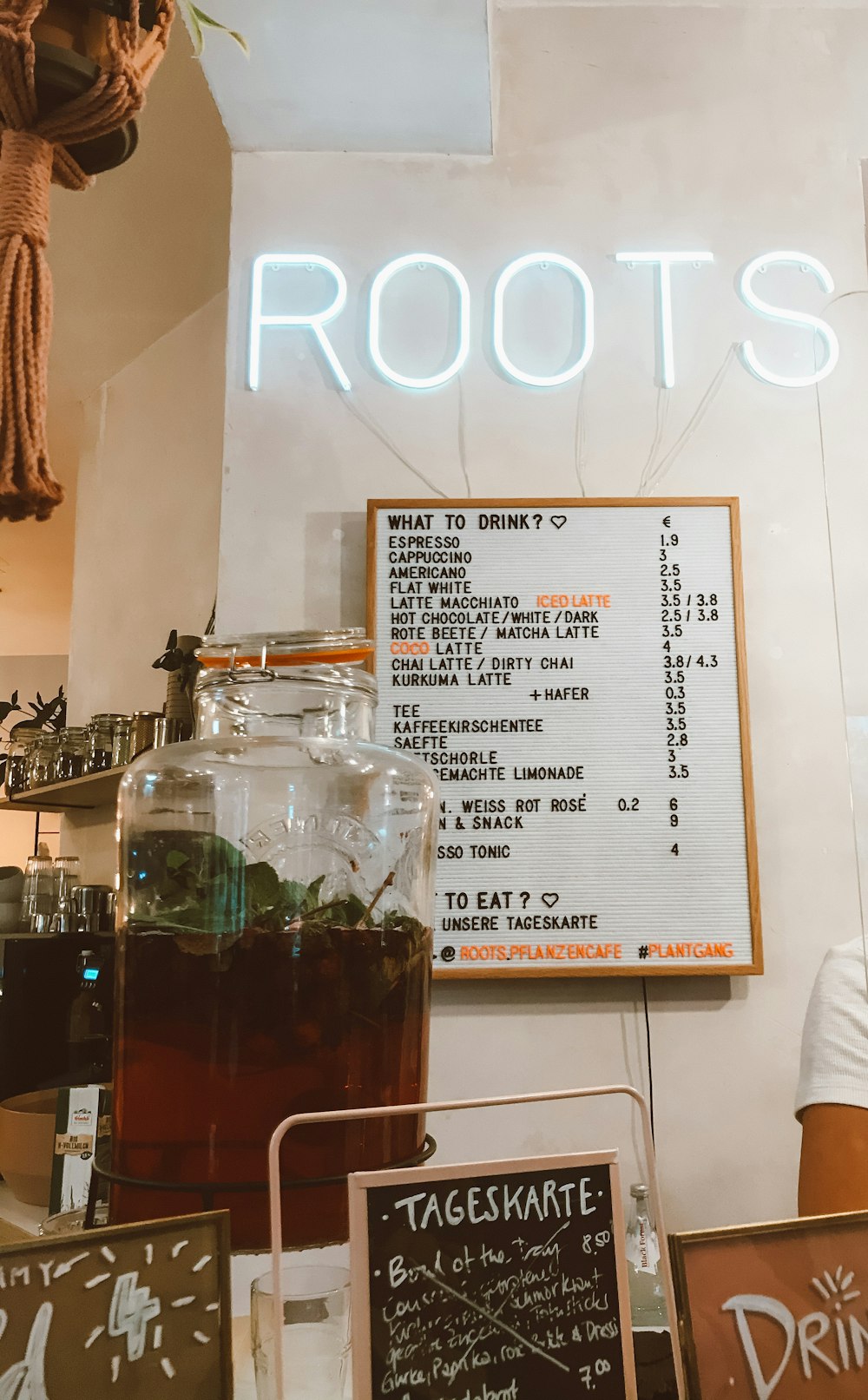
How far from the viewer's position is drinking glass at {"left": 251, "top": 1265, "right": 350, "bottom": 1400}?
0.71 metres

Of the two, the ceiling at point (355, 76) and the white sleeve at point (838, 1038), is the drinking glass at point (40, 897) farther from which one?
the white sleeve at point (838, 1038)

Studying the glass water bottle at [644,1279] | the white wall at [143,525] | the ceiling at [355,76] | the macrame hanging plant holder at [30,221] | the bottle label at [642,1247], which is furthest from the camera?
the white wall at [143,525]

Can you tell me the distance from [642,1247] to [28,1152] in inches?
46.7

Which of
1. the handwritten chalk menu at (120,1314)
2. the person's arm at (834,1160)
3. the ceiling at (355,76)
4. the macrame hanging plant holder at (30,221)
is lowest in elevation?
the person's arm at (834,1160)

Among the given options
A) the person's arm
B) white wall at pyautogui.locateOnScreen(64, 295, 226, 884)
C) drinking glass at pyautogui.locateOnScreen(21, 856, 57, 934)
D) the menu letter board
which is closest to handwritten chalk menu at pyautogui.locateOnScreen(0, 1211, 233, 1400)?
the menu letter board

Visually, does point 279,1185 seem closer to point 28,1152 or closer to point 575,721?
point 575,721

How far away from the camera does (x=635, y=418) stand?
1878mm

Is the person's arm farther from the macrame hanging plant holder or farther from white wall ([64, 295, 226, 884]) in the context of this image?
white wall ([64, 295, 226, 884])

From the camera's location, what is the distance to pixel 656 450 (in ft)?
6.13

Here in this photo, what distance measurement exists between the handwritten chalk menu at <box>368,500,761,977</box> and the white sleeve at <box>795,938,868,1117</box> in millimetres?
Answer: 305

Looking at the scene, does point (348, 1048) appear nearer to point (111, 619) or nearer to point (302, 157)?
point (302, 157)

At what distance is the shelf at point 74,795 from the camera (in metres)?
3.09

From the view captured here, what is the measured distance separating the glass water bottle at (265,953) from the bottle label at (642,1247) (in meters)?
0.43

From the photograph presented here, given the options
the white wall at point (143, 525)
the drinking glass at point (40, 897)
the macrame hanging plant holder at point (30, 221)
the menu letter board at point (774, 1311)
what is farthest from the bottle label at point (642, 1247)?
the drinking glass at point (40, 897)
